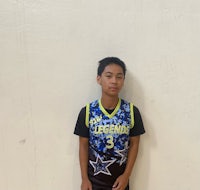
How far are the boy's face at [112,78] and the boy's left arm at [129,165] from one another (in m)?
0.26

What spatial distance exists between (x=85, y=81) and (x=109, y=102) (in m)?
0.16

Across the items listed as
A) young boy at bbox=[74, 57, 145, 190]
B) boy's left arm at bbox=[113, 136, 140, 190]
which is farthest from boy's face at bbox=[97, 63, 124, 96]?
boy's left arm at bbox=[113, 136, 140, 190]

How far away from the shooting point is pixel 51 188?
4.25ft

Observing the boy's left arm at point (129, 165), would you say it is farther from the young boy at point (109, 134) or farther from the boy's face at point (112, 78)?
the boy's face at point (112, 78)

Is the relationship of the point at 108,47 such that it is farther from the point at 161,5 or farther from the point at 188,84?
the point at 188,84

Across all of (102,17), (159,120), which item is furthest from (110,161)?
(102,17)

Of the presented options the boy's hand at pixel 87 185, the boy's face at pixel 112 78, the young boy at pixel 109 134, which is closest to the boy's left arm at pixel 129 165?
the young boy at pixel 109 134

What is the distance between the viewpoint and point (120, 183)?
1.14 meters

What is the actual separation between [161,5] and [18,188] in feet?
3.60

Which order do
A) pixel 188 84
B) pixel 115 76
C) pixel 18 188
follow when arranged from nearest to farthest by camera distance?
pixel 115 76 → pixel 188 84 → pixel 18 188

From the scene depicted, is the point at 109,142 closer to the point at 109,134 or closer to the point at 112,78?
the point at 109,134

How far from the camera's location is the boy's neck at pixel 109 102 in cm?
112

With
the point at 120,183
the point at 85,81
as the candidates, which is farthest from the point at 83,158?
the point at 85,81

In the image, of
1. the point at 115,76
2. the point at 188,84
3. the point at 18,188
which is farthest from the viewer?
the point at 18,188
